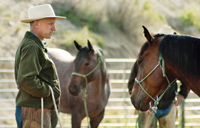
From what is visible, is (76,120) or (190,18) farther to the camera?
(190,18)

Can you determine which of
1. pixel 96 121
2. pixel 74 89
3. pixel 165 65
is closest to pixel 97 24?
pixel 96 121

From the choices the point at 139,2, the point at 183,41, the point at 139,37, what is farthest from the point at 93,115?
the point at 139,2

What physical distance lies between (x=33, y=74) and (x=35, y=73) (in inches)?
0.8

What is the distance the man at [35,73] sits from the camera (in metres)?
3.34

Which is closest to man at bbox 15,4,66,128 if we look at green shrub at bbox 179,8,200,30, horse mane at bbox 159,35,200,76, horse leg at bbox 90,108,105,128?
horse mane at bbox 159,35,200,76

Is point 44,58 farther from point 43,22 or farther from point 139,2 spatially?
point 139,2

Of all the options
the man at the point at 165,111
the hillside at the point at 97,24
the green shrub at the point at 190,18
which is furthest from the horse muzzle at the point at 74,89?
the green shrub at the point at 190,18

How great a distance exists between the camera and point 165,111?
15.3 ft

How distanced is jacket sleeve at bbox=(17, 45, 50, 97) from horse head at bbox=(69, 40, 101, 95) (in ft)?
7.67

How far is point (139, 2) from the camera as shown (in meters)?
18.2

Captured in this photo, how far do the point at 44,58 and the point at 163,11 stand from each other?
59.4 ft

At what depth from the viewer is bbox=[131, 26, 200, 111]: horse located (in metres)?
3.25

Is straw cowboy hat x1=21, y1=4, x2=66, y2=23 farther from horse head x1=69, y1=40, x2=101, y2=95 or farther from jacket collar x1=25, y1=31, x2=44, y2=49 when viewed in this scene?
horse head x1=69, y1=40, x2=101, y2=95

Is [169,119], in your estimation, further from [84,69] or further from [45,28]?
[45,28]
